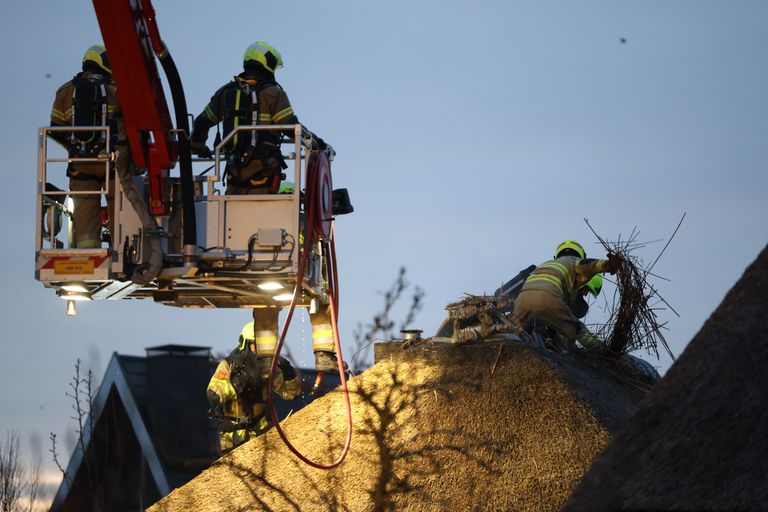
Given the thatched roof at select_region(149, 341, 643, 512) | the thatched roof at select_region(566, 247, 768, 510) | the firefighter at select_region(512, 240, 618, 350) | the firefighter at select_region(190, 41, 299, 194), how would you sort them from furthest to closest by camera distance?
the firefighter at select_region(512, 240, 618, 350), the firefighter at select_region(190, 41, 299, 194), the thatched roof at select_region(149, 341, 643, 512), the thatched roof at select_region(566, 247, 768, 510)

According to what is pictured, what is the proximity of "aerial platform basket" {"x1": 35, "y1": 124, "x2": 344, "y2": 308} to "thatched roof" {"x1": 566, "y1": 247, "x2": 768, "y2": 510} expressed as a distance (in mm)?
5107

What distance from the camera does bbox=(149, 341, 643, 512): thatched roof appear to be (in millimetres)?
12031

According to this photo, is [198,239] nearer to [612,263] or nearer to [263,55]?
[263,55]

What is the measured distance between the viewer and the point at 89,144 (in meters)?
12.7

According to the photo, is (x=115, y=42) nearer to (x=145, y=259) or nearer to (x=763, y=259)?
(x=145, y=259)

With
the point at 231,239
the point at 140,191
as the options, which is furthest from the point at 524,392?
the point at 140,191

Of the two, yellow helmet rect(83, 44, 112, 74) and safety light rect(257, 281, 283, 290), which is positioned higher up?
yellow helmet rect(83, 44, 112, 74)

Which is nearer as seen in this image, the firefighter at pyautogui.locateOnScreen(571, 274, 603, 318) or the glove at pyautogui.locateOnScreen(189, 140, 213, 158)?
the glove at pyautogui.locateOnScreen(189, 140, 213, 158)

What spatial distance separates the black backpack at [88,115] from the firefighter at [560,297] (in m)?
4.67

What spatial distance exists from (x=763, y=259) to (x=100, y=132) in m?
6.87

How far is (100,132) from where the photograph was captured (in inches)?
505

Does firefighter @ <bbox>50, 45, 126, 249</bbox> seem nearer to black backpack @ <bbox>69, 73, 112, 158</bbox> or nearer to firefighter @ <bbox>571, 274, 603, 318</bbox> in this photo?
black backpack @ <bbox>69, 73, 112, 158</bbox>

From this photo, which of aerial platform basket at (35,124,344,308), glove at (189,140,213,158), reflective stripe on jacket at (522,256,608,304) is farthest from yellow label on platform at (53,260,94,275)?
reflective stripe on jacket at (522,256,608,304)

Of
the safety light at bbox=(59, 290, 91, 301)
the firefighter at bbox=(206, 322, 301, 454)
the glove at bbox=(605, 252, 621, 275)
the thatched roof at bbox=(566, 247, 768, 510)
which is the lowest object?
the firefighter at bbox=(206, 322, 301, 454)
